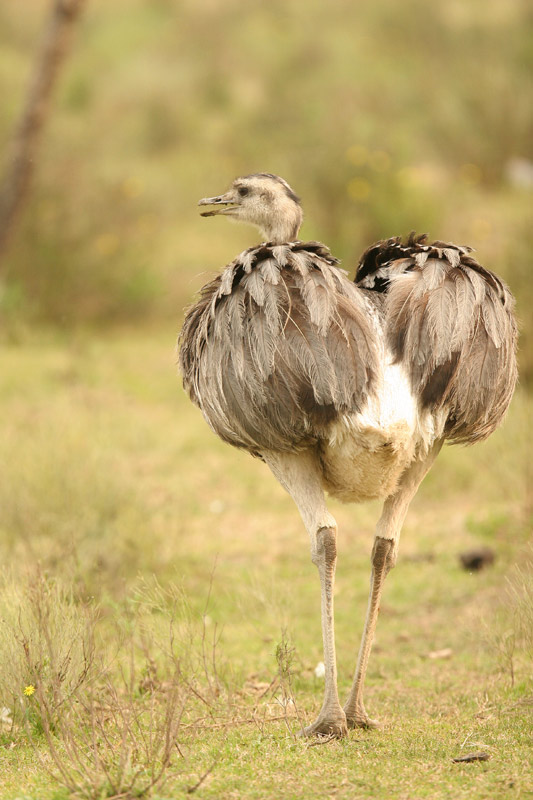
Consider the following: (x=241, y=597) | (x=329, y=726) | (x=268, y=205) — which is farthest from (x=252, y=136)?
(x=329, y=726)

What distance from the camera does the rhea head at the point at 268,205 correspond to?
179 inches

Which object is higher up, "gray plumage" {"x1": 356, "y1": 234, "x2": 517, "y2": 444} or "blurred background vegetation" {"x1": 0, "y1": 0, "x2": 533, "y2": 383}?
"blurred background vegetation" {"x1": 0, "y1": 0, "x2": 533, "y2": 383}

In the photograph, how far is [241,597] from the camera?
5469mm

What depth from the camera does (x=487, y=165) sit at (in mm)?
14859

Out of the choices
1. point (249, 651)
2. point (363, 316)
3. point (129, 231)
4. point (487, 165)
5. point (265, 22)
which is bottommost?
point (249, 651)

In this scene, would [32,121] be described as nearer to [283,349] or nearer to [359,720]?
[283,349]

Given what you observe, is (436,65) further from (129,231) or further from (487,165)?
(129,231)

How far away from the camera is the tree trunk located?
944 cm

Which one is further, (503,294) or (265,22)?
(265,22)

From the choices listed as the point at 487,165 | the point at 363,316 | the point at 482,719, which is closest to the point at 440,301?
the point at 363,316

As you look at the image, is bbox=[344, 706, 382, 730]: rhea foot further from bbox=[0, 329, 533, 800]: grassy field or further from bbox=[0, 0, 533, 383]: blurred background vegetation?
bbox=[0, 0, 533, 383]: blurred background vegetation

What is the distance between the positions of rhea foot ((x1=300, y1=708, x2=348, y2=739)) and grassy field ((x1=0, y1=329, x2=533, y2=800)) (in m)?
0.06

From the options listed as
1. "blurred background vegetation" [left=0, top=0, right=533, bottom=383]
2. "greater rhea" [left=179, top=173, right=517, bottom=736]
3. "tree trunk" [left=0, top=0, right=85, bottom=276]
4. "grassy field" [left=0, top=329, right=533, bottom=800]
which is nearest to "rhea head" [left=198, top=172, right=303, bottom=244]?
"blurred background vegetation" [left=0, top=0, right=533, bottom=383]

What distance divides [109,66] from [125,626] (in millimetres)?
18411
